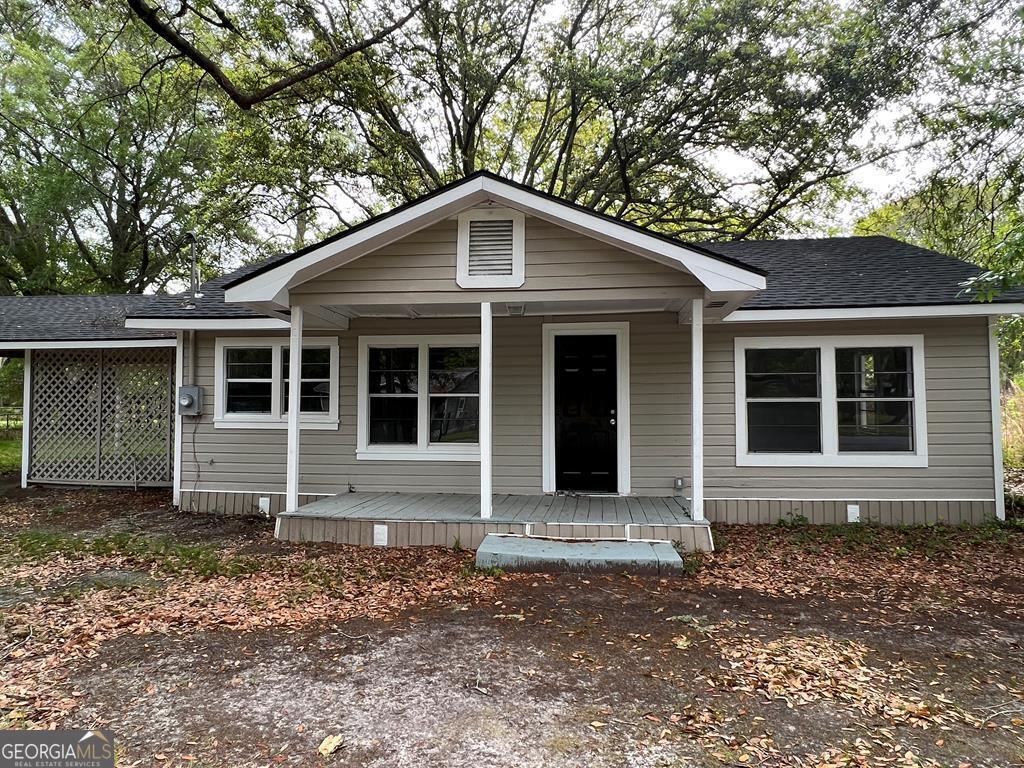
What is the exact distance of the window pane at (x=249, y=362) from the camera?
7.73 metres

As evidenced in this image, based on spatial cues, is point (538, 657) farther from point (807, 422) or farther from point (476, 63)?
point (476, 63)

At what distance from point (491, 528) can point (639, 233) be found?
3.22m

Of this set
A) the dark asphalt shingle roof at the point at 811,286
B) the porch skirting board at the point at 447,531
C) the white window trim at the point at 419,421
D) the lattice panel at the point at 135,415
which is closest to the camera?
the porch skirting board at the point at 447,531

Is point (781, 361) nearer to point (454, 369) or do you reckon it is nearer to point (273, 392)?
point (454, 369)

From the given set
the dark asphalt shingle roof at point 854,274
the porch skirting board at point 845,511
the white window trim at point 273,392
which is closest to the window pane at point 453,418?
the white window trim at point 273,392

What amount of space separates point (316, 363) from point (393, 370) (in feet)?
3.54

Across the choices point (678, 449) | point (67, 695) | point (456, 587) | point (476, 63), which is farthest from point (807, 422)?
point (476, 63)

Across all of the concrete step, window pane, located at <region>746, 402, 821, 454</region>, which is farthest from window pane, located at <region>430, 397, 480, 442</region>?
window pane, located at <region>746, 402, 821, 454</region>

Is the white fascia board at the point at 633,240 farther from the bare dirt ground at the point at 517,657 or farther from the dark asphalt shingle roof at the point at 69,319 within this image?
the dark asphalt shingle roof at the point at 69,319

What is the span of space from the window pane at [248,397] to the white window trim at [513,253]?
3.63 m

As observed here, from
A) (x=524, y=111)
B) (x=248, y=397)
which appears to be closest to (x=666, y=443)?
(x=248, y=397)

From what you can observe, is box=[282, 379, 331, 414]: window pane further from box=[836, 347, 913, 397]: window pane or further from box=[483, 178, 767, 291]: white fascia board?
box=[836, 347, 913, 397]: window pane

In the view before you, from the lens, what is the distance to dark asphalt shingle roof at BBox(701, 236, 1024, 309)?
6457 mm

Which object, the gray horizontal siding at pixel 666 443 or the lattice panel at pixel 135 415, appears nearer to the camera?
the gray horizontal siding at pixel 666 443
